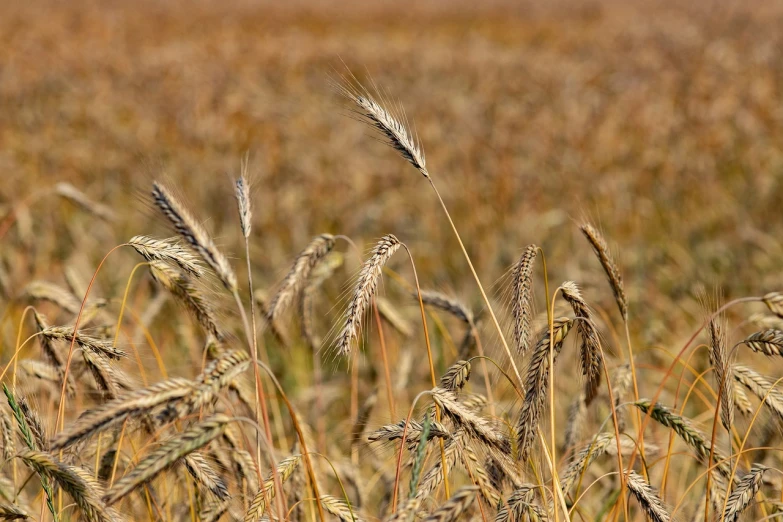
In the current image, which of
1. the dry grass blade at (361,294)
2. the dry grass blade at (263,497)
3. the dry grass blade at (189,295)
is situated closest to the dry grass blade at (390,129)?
the dry grass blade at (361,294)

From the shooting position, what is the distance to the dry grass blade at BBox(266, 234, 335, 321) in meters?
1.81

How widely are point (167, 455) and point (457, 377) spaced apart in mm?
713

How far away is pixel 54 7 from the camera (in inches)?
754

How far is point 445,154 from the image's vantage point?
301 inches

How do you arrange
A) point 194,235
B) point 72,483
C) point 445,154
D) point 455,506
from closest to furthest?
point 455,506 → point 72,483 → point 194,235 → point 445,154

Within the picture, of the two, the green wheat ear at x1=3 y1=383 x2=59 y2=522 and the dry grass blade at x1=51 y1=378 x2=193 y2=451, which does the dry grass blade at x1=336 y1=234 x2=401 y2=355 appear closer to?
the dry grass blade at x1=51 y1=378 x2=193 y2=451

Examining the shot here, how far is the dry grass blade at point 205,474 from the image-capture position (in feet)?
5.17

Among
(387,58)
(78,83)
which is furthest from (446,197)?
(387,58)

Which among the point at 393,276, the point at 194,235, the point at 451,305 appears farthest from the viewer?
the point at 393,276

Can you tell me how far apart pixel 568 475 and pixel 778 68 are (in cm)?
993

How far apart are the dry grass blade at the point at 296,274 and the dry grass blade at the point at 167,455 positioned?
0.64m

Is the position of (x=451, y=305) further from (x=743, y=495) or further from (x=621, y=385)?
(x=743, y=495)

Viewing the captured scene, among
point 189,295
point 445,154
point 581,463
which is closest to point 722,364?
point 581,463

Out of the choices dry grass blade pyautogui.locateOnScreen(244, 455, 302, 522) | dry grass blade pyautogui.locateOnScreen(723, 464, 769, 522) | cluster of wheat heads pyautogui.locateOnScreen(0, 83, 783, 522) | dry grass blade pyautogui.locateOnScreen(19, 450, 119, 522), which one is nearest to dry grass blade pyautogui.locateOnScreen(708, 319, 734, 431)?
cluster of wheat heads pyautogui.locateOnScreen(0, 83, 783, 522)
